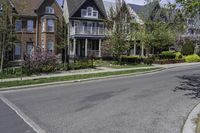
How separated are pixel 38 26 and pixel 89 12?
8929 mm

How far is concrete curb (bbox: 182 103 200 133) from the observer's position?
26.4ft

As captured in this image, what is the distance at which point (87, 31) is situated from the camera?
141ft

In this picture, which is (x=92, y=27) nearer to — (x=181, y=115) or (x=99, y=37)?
(x=99, y=37)

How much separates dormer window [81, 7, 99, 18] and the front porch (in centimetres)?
378

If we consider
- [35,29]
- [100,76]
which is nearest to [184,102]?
[100,76]

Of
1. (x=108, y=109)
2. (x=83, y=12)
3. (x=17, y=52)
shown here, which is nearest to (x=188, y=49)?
(x=83, y=12)

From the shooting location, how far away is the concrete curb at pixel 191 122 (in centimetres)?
806

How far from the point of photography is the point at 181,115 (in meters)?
9.88

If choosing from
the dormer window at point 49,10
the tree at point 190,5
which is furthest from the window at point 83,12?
the tree at point 190,5

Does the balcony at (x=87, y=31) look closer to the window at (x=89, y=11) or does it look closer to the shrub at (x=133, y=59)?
the window at (x=89, y=11)

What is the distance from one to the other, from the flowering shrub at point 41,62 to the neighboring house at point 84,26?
17.4 metres

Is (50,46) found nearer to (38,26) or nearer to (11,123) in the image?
(38,26)

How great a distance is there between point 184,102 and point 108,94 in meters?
3.70

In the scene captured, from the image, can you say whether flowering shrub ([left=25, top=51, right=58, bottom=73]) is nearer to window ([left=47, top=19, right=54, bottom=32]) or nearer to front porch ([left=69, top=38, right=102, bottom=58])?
window ([left=47, top=19, right=54, bottom=32])
